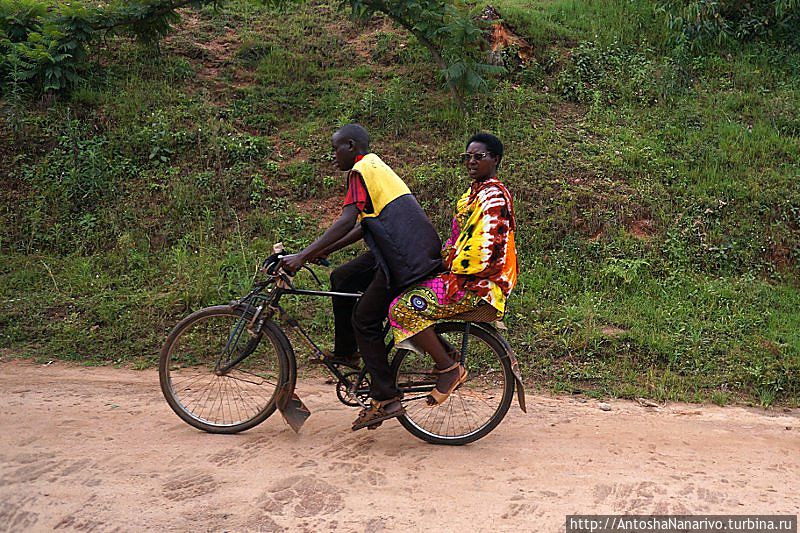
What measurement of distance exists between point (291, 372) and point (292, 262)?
0.72m

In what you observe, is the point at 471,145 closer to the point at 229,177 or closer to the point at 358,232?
the point at 358,232

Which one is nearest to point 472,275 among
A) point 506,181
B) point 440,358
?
point 440,358

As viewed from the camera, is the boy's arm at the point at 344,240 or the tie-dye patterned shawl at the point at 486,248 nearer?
the tie-dye patterned shawl at the point at 486,248

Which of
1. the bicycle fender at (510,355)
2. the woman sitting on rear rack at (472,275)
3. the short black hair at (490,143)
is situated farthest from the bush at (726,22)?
the bicycle fender at (510,355)

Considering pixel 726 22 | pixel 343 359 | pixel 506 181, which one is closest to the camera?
pixel 343 359

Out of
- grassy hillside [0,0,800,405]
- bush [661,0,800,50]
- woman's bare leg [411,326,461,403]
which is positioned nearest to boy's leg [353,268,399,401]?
woman's bare leg [411,326,461,403]

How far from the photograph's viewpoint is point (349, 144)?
441cm

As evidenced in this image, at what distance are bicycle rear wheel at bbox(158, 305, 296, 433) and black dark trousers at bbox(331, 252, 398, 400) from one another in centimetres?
39

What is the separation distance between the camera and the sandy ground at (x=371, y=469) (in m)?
3.69

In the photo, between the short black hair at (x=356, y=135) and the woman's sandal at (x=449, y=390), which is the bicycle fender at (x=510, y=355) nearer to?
the woman's sandal at (x=449, y=390)

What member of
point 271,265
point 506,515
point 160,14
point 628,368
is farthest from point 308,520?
point 160,14

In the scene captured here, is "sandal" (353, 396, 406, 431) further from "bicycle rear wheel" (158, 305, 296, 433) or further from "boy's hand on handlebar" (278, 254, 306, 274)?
"boy's hand on handlebar" (278, 254, 306, 274)

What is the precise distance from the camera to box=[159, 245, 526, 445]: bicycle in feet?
14.9

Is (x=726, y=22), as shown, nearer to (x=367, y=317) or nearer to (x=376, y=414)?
(x=367, y=317)
